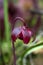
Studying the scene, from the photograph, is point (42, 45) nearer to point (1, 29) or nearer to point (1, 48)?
point (1, 48)

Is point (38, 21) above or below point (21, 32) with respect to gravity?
below

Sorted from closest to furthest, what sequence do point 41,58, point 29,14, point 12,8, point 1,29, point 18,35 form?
1. point 18,35
2. point 41,58
3. point 1,29
4. point 12,8
5. point 29,14

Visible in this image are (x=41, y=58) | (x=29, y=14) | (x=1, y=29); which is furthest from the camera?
(x=29, y=14)

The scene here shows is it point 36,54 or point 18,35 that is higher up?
point 18,35

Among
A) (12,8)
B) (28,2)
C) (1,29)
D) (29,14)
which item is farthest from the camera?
(28,2)

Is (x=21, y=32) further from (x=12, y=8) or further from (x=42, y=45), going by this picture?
(x=12, y=8)

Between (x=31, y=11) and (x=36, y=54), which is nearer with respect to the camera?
(x=36, y=54)

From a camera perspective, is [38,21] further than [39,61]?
Yes

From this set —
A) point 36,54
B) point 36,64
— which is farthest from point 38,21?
point 36,64

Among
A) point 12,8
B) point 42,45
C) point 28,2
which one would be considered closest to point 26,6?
point 28,2
